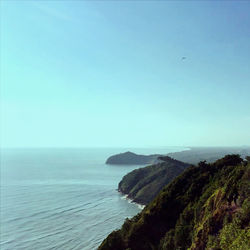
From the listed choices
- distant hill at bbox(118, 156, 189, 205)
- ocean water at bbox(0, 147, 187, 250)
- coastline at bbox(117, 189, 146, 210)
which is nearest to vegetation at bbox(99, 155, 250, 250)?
ocean water at bbox(0, 147, 187, 250)

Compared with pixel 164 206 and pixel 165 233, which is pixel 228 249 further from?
pixel 164 206

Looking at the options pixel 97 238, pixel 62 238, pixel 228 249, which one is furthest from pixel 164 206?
pixel 62 238

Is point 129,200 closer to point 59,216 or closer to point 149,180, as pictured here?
point 149,180

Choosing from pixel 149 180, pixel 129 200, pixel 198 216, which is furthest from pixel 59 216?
pixel 198 216

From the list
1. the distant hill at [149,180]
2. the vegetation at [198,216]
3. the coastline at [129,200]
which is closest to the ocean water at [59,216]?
the coastline at [129,200]

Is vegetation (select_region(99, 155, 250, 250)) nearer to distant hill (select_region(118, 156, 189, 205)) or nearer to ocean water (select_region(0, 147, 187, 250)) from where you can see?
ocean water (select_region(0, 147, 187, 250))

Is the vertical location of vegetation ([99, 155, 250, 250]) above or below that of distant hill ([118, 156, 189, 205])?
above
